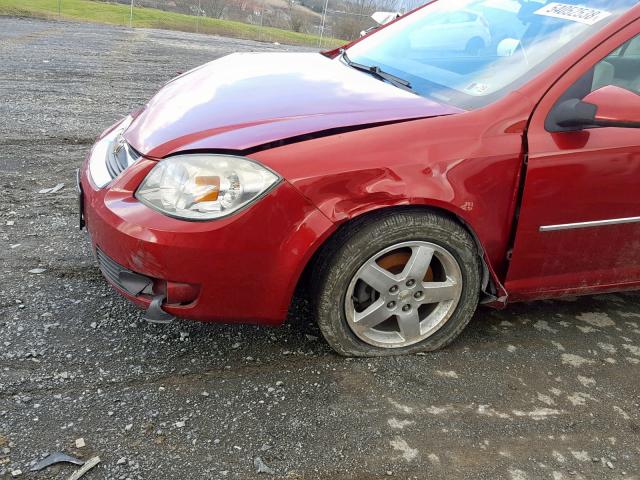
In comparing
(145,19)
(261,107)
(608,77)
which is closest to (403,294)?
(261,107)

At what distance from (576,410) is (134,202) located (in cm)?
205

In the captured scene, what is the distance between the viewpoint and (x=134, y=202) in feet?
7.28

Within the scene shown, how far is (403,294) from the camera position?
8.16ft

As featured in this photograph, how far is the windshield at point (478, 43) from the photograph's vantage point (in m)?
2.52

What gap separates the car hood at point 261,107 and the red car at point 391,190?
1 centimetres

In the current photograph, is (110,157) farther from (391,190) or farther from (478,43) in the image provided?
(478,43)

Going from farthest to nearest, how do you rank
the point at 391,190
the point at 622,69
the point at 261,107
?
the point at 622,69
the point at 261,107
the point at 391,190

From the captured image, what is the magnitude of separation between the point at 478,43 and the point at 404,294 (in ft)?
4.77

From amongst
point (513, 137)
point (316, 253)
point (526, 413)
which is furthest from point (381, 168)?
point (526, 413)

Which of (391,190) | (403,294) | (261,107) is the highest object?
(261,107)

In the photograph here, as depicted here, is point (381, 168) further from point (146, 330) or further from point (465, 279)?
point (146, 330)

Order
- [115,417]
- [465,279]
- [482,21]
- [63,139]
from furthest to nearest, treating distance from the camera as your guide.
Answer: [63,139], [482,21], [465,279], [115,417]

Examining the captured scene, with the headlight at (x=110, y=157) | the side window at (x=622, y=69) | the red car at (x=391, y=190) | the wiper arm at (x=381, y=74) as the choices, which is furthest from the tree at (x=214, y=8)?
the side window at (x=622, y=69)

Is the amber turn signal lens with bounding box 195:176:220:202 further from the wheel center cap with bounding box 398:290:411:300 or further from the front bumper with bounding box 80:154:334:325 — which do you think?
the wheel center cap with bounding box 398:290:411:300
